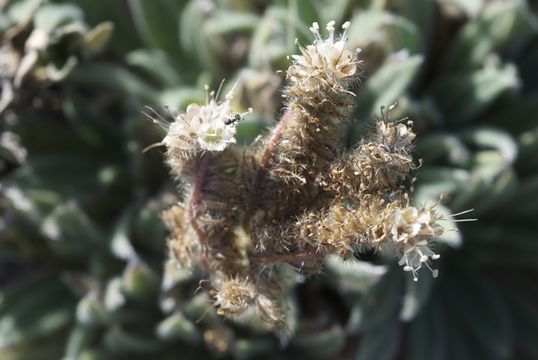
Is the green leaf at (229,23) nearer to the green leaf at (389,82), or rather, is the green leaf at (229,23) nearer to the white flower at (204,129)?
the green leaf at (389,82)

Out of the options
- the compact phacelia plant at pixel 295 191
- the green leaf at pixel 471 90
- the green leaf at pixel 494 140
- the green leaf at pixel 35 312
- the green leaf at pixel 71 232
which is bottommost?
the compact phacelia plant at pixel 295 191

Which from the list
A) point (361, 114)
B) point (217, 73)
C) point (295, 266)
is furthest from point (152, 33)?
point (295, 266)

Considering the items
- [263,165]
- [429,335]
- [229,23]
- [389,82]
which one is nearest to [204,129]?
[263,165]

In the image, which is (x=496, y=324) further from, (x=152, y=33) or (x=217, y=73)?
(x=152, y=33)

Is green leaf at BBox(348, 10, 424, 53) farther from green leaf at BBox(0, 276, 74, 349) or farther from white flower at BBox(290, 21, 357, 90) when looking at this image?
green leaf at BBox(0, 276, 74, 349)

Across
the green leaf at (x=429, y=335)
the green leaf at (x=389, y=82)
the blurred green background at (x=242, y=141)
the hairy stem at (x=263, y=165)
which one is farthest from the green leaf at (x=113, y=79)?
the green leaf at (x=429, y=335)

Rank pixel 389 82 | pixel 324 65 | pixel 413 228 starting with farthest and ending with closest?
pixel 389 82 < pixel 324 65 < pixel 413 228

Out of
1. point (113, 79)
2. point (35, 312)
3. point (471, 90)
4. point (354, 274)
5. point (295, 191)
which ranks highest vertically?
point (113, 79)

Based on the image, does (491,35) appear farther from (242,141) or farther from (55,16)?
(55,16)
